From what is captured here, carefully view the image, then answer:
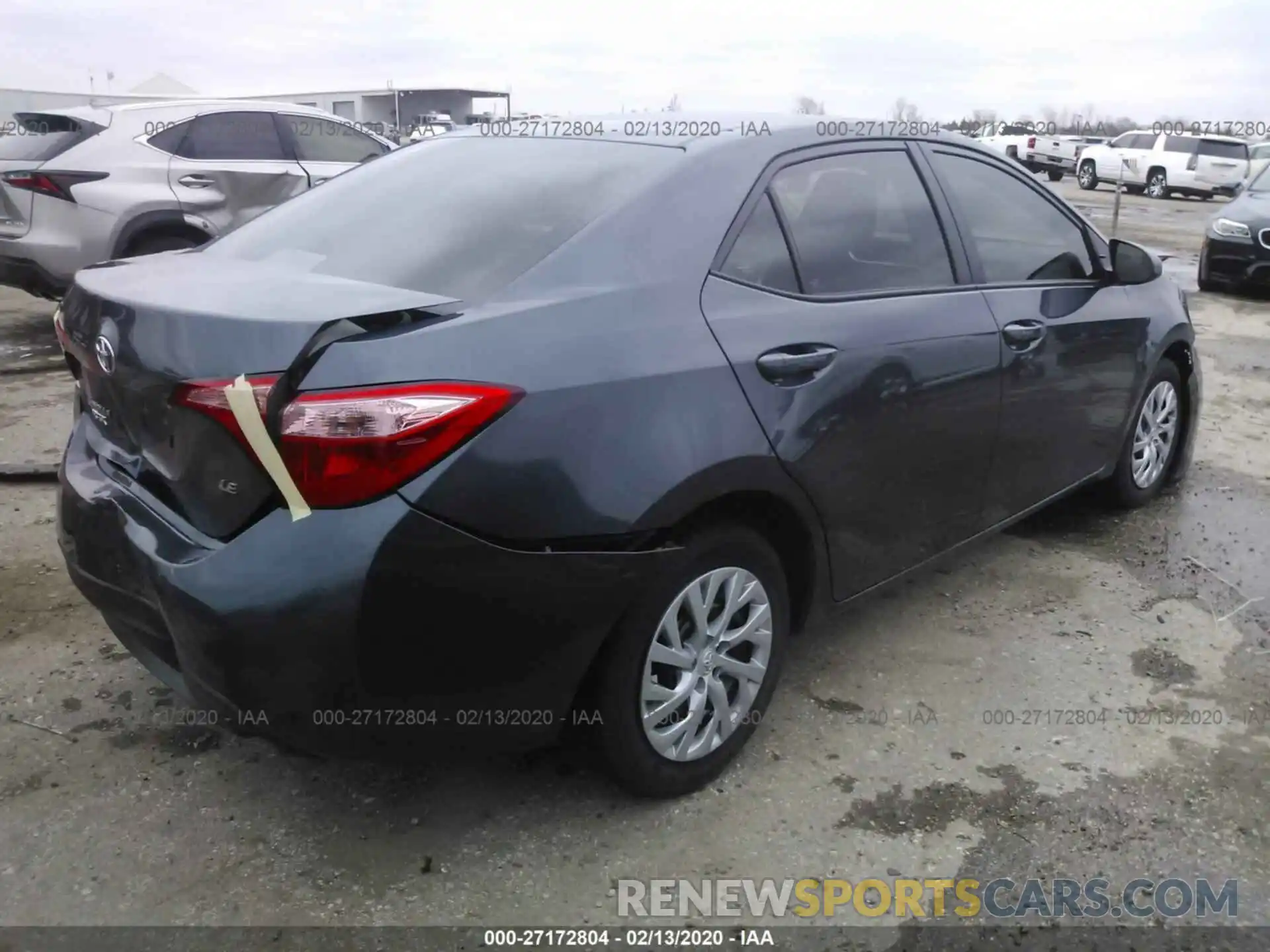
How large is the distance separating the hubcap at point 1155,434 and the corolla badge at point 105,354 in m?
3.67

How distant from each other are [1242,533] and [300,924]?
3898 mm

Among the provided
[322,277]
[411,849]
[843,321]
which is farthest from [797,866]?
[322,277]

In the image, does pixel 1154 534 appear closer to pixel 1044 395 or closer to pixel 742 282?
pixel 1044 395

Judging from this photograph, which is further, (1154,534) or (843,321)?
(1154,534)

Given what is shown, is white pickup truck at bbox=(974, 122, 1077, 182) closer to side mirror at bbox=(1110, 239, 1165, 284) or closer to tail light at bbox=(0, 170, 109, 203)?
tail light at bbox=(0, 170, 109, 203)

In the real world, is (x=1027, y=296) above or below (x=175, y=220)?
above

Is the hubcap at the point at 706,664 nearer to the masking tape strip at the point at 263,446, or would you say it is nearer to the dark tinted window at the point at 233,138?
the masking tape strip at the point at 263,446

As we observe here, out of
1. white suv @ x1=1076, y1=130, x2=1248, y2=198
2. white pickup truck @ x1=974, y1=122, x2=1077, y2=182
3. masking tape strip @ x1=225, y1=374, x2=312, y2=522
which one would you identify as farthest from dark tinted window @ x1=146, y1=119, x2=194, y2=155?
white pickup truck @ x1=974, y1=122, x2=1077, y2=182

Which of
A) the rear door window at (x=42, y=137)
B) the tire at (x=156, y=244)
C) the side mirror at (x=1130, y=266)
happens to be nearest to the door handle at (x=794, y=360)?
the side mirror at (x=1130, y=266)

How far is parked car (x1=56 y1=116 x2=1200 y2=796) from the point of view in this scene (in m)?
2.01

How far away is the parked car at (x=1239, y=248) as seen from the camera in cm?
1056

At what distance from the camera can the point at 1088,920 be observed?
2289mm

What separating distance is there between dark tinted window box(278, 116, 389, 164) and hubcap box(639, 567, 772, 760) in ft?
21.6

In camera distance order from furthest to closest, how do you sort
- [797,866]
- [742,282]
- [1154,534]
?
[1154,534], [742,282], [797,866]
